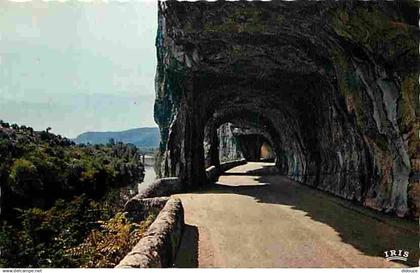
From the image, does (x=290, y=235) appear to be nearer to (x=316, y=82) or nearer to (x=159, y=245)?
(x=159, y=245)

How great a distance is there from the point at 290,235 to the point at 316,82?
47.7 feet

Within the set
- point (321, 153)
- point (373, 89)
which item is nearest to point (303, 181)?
point (321, 153)

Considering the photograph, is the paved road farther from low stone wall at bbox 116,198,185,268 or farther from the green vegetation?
the green vegetation

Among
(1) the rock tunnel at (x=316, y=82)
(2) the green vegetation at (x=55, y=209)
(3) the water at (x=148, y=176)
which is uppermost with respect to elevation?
(1) the rock tunnel at (x=316, y=82)

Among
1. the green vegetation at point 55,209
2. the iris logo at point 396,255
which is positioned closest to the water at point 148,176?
the green vegetation at point 55,209

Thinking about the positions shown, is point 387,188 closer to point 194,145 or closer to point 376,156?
point 376,156

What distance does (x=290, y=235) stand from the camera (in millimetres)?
15516

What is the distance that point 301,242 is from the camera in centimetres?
1434

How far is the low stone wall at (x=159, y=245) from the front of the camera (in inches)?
380

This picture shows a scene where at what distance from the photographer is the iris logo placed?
12.0 m

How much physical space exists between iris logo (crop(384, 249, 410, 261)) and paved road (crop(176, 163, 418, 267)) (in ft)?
0.57

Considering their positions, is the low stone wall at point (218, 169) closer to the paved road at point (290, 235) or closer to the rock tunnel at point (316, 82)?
the rock tunnel at point (316, 82)

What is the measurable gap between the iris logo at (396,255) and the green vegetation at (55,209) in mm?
6895

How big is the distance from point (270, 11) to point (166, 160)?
56.3 ft
